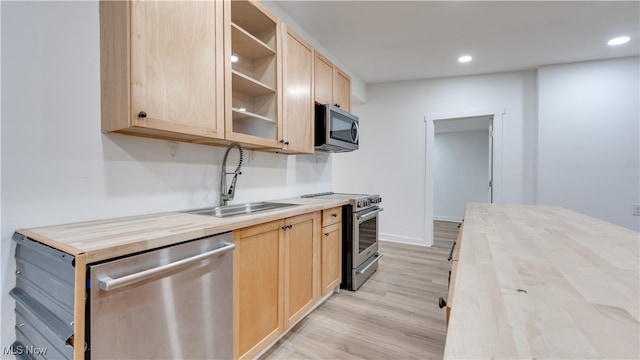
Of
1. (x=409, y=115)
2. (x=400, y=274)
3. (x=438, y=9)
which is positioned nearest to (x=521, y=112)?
(x=409, y=115)

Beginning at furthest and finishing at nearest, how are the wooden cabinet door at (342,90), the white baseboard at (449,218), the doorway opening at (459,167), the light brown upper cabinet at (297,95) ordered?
the white baseboard at (449,218), the doorway opening at (459,167), the wooden cabinet door at (342,90), the light brown upper cabinet at (297,95)

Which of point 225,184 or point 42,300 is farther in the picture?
point 225,184

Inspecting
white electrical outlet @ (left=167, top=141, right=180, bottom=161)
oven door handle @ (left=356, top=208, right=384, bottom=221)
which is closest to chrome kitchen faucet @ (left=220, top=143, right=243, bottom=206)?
white electrical outlet @ (left=167, top=141, right=180, bottom=161)

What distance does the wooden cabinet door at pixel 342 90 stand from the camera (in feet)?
9.92

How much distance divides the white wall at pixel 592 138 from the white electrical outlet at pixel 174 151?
4.25 m

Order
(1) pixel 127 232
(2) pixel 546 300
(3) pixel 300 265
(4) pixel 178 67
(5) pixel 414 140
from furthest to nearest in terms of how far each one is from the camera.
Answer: (5) pixel 414 140, (3) pixel 300 265, (4) pixel 178 67, (1) pixel 127 232, (2) pixel 546 300

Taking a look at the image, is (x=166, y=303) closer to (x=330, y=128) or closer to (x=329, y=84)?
(x=330, y=128)

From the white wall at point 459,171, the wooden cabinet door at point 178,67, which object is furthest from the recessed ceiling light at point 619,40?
the wooden cabinet door at point 178,67

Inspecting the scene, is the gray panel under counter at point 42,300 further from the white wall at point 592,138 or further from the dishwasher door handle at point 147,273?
the white wall at point 592,138

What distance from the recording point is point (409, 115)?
4.39 metres

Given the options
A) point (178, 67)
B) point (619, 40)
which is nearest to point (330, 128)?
point (178, 67)

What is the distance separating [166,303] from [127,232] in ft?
1.04

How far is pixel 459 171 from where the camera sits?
6680 mm

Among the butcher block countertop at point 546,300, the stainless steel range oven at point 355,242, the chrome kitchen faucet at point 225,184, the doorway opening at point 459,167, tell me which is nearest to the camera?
the butcher block countertop at point 546,300
